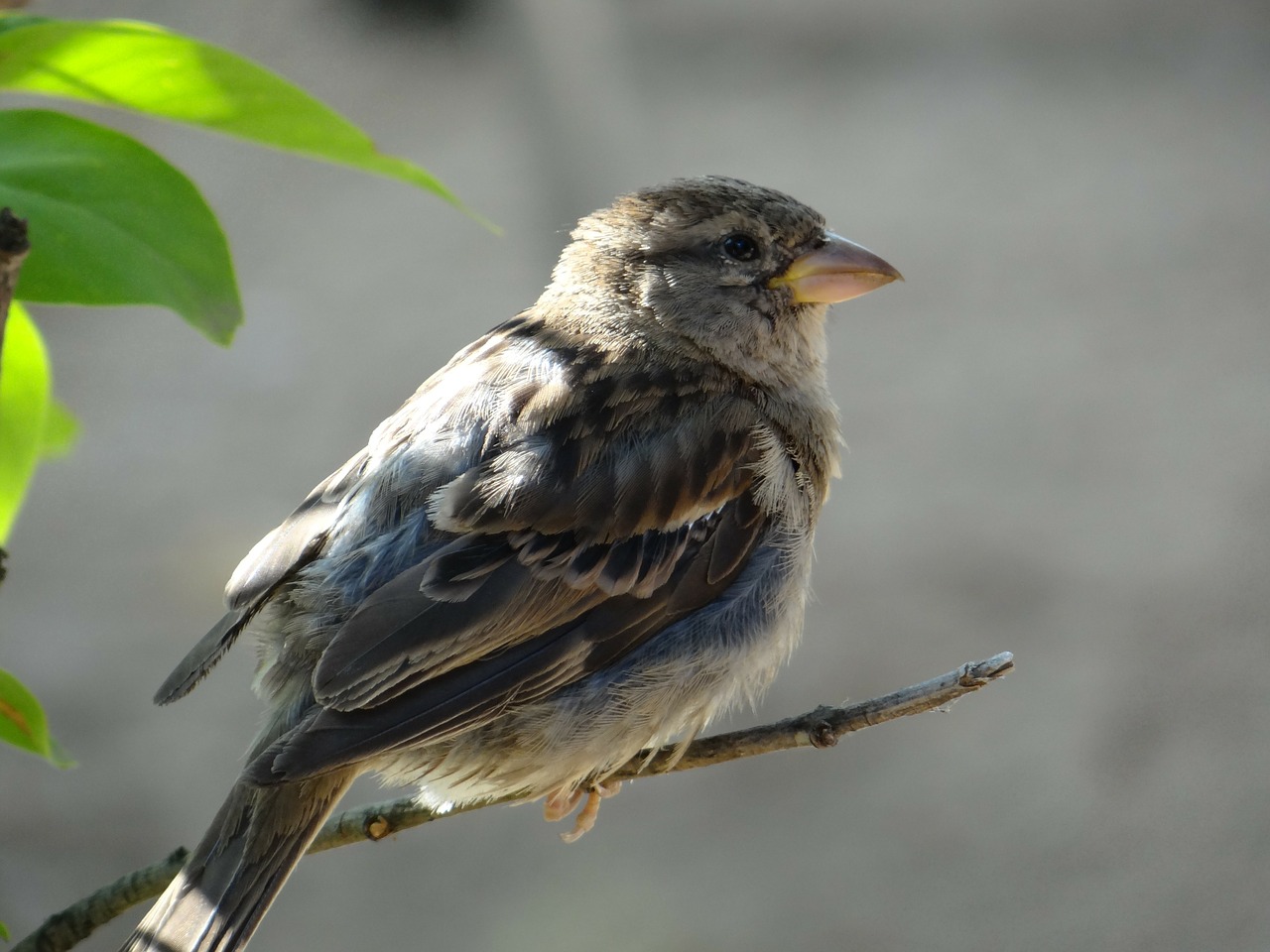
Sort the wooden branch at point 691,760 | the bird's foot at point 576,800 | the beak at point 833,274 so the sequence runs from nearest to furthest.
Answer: the wooden branch at point 691,760, the bird's foot at point 576,800, the beak at point 833,274

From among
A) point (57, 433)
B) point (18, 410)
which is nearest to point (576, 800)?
point (57, 433)

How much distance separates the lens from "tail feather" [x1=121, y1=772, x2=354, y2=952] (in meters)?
1.89

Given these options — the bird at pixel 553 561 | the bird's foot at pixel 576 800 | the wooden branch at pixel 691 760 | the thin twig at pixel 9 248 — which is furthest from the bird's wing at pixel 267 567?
the thin twig at pixel 9 248

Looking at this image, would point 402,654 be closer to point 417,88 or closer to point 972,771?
point 972,771

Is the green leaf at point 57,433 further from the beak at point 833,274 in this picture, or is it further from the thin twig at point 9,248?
the beak at point 833,274

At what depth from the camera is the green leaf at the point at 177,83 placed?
134 centimetres

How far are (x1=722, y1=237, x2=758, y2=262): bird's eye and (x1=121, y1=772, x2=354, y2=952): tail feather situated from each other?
4.30 feet

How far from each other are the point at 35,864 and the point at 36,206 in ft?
15.4

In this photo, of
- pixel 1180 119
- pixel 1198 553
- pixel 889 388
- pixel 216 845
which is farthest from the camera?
pixel 1180 119

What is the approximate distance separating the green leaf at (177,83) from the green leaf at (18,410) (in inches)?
10.4

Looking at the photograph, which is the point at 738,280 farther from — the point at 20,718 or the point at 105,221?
the point at 20,718

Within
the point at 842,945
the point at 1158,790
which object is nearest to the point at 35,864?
the point at 842,945

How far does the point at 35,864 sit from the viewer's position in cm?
535

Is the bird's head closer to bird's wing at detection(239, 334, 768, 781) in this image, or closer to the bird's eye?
the bird's eye
